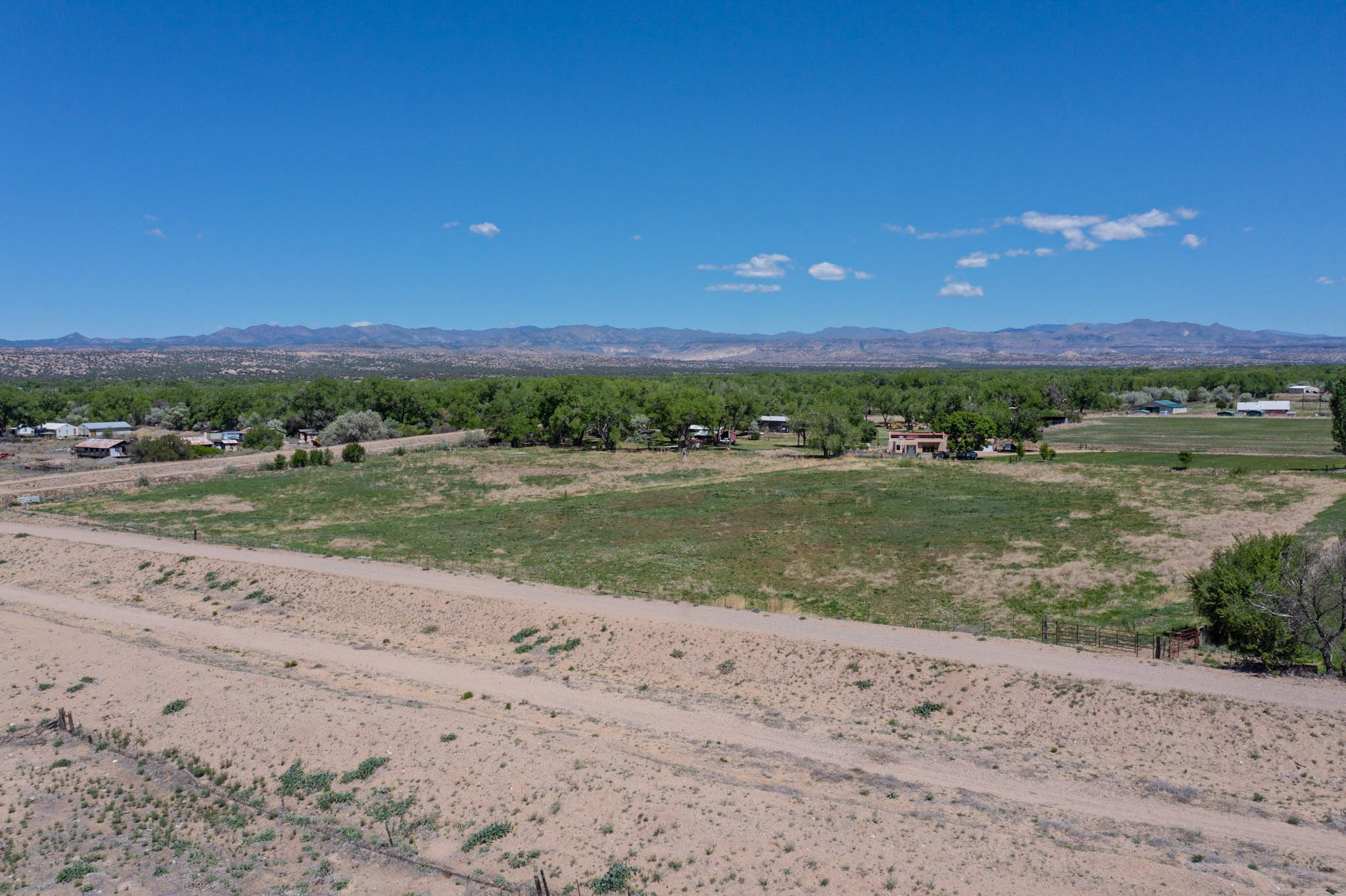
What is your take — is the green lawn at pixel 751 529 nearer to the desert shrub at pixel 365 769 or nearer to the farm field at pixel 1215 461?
the farm field at pixel 1215 461

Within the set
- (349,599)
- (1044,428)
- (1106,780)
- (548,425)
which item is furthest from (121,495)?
(1044,428)

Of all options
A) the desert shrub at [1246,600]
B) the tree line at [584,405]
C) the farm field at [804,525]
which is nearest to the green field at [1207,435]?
the tree line at [584,405]

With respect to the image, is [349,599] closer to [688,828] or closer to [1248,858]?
[688,828]

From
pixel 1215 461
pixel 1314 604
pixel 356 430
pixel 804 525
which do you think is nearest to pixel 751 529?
pixel 804 525

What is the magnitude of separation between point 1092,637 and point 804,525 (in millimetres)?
22456

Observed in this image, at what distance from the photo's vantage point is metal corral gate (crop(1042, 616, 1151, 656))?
941 inches

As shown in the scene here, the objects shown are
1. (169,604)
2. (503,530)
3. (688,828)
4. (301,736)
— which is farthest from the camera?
(503,530)

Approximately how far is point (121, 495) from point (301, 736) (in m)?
48.4

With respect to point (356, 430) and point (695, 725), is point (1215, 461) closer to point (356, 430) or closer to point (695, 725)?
point (695, 725)

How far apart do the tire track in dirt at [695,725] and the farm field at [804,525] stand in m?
8.37

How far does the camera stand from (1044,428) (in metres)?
112

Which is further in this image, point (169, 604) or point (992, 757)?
point (169, 604)

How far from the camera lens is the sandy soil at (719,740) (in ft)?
47.7

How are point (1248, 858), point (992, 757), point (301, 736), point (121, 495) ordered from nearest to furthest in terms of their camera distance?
point (1248, 858)
point (992, 757)
point (301, 736)
point (121, 495)
